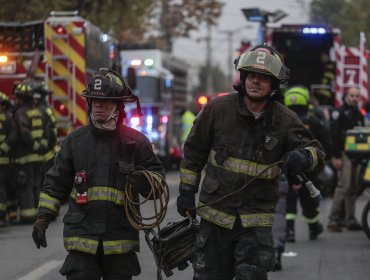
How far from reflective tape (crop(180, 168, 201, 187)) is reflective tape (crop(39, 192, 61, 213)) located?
79 centimetres

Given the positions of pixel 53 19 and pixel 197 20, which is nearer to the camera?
pixel 53 19

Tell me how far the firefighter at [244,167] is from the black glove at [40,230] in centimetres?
83

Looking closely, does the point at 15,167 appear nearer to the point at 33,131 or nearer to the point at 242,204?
the point at 33,131

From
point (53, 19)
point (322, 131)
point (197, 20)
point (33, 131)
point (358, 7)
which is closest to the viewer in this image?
point (322, 131)

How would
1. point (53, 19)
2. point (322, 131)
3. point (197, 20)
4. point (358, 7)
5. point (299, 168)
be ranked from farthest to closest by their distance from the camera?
point (358, 7), point (197, 20), point (53, 19), point (322, 131), point (299, 168)

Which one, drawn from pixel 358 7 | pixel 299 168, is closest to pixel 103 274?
pixel 299 168

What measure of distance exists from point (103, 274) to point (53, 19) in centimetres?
1072

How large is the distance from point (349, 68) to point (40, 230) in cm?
1568

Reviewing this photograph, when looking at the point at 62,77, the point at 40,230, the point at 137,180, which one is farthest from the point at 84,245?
the point at 62,77

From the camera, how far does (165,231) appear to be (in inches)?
249

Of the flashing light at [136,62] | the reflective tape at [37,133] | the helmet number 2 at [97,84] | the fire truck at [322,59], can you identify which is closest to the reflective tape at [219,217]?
the helmet number 2 at [97,84]

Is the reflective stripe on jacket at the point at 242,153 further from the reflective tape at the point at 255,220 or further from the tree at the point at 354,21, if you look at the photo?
the tree at the point at 354,21

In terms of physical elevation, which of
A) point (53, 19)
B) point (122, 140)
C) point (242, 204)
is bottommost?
point (242, 204)

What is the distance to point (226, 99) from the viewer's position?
644cm
